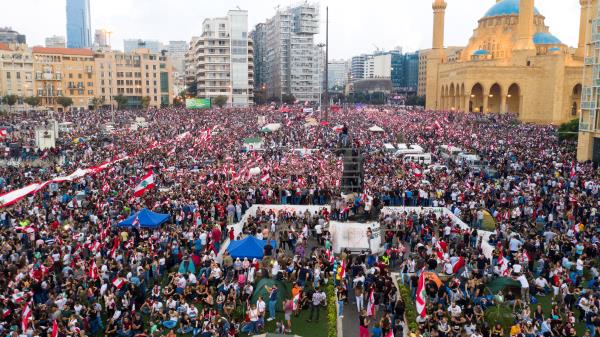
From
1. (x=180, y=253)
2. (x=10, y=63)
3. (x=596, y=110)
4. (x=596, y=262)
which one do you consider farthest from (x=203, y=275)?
(x=10, y=63)

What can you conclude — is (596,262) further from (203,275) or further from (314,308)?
(203,275)

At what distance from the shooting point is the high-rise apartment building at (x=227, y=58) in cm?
10475

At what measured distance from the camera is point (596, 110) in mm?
35531

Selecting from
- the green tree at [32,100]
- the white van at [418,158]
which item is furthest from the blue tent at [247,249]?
the green tree at [32,100]

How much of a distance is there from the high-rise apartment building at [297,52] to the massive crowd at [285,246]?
3939 inches

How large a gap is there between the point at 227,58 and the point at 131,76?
1984 centimetres

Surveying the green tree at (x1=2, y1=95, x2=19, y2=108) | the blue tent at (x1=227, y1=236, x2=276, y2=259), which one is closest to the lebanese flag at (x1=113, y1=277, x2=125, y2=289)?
the blue tent at (x1=227, y1=236, x2=276, y2=259)

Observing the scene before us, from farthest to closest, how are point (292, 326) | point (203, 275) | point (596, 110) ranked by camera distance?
1. point (596, 110)
2. point (203, 275)
3. point (292, 326)

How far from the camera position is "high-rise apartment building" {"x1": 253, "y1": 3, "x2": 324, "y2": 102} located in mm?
132738

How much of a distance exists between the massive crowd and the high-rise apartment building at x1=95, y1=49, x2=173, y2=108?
7229 centimetres

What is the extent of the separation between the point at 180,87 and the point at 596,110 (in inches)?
6843

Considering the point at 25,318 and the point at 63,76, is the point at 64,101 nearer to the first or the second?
the point at 63,76

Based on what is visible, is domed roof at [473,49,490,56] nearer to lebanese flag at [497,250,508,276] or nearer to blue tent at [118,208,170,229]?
blue tent at [118,208,170,229]

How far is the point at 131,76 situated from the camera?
106 m
